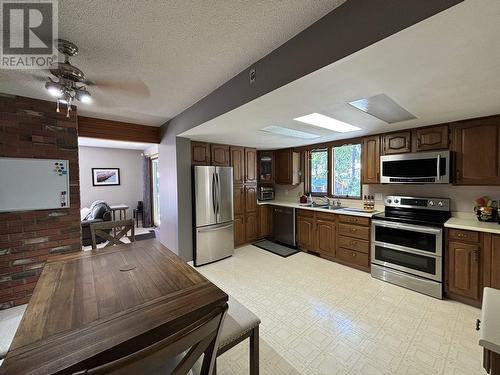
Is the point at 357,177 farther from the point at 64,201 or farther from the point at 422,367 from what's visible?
the point at 64,201

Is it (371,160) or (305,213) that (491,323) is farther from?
(305,213)

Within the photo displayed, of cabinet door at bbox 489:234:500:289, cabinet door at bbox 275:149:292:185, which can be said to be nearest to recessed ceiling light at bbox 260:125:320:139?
cabinet door at bbox 275:149:292:185

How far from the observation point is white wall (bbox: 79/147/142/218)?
5.94m

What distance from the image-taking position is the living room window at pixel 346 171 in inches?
151

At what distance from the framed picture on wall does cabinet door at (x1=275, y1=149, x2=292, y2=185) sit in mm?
4874

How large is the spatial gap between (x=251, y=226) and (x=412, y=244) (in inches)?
111

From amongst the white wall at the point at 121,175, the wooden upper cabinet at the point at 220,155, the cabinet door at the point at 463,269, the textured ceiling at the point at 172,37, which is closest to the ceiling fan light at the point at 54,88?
the textured ceiling at the point at 172,37

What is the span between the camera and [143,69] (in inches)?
69.3

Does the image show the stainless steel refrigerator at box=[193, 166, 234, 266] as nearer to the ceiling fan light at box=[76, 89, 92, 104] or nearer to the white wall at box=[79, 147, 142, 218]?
the ceiling fan light at box=[76, 89, 92, 104]

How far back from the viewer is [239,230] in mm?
4434

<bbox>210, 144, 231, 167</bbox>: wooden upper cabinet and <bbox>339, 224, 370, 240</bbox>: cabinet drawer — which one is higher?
<bbox>210, 144, 231, 167</bbox>: wooden upper cabinet

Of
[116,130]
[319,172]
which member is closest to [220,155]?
[116,130]

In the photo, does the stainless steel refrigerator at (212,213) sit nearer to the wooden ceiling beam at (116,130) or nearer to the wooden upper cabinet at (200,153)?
the wooden upper cabinet at (200,153)

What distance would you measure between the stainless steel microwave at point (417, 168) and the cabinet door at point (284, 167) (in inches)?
74.7
